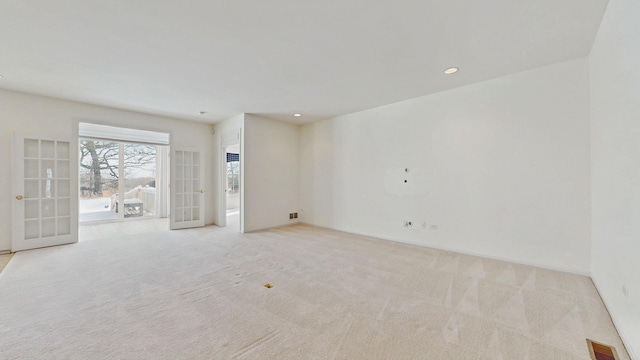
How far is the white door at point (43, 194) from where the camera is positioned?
3998 mm

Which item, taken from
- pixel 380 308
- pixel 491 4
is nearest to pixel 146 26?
pixel 491 4

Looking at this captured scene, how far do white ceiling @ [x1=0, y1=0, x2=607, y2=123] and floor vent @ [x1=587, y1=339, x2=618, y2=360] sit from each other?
8.80 ft

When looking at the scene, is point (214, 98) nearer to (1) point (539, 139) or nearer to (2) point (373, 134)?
(2) point (373, 134)

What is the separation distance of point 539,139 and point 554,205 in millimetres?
879

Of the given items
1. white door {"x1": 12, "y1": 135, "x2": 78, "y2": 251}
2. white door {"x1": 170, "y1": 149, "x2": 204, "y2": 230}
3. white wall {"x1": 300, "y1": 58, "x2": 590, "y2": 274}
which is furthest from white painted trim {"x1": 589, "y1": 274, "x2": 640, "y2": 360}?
white door {"x1": 12, "y1": 135, "x2": 78, "y2": 251}

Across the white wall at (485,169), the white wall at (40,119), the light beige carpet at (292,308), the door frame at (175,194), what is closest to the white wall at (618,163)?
the light beige carpet at (292,308)

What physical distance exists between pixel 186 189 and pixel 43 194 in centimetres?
232

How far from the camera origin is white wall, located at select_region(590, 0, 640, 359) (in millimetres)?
1644

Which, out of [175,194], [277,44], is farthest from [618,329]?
[175,194]

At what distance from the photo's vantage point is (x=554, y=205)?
3.12m

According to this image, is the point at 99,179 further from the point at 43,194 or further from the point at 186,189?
the point at 186,189

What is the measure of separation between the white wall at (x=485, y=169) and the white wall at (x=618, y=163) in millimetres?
347

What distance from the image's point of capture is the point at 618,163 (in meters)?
1.98

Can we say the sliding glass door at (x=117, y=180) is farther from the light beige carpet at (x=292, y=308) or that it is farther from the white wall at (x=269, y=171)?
the white wall at (x=269, y=171)
